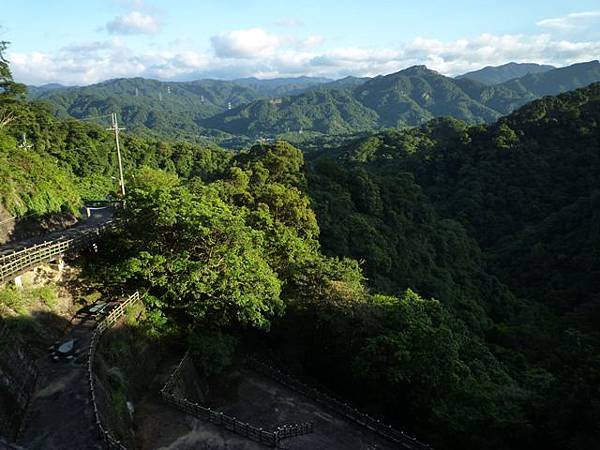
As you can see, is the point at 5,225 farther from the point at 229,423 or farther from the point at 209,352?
the point at 229,423

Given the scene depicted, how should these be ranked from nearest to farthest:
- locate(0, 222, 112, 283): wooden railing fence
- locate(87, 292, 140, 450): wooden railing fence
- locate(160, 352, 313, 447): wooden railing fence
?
locate(87, 292, 140, 450): wooden railing fence, locate(160, 352, 313, 447): wooden railing fence, locate(0, 222, 112, 283): wooden railing fence

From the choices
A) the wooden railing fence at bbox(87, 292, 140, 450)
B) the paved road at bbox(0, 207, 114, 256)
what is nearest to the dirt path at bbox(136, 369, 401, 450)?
the wooden railing fence at bbox(87, 292, 140, 450)

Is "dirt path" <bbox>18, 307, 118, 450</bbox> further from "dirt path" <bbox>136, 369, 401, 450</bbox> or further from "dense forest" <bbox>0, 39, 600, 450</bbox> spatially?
"dense forest" <bbox>0, 39, 600, 450</bbox>

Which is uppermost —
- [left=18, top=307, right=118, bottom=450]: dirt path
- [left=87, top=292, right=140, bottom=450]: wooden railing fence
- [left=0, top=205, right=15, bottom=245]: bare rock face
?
[left=0, top=205, right=15, bottom=245]: bare rock face

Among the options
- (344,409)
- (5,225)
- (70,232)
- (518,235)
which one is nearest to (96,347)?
(344,409)

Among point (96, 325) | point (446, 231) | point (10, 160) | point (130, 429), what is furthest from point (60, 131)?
point (130, 429)

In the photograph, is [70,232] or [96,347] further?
[70,232]
